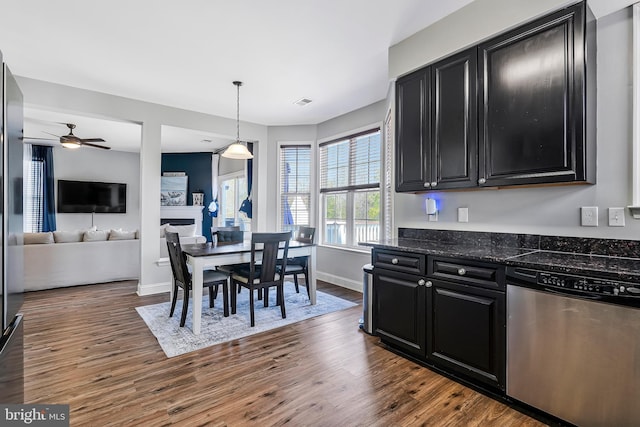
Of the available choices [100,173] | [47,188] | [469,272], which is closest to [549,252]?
[469,272]

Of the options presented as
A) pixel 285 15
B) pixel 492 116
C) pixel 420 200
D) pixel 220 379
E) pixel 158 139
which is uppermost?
pixel 285 15

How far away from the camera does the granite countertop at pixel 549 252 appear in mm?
1575

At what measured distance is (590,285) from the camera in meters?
1.53

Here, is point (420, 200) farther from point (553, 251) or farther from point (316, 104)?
point (316, 104)

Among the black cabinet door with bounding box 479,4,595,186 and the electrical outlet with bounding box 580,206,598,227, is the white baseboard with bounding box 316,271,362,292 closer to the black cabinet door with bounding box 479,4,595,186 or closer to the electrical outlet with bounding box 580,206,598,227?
the black cabinet door with bounding box 479,4,595,186

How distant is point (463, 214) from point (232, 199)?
21.1 ft

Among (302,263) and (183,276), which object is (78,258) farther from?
(302,263)

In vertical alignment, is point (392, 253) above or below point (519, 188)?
below

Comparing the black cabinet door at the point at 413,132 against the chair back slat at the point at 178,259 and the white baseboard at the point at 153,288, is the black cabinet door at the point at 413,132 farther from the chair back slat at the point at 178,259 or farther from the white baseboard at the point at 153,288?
the white baseboard at the point at 153,288

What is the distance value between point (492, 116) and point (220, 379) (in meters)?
2.69

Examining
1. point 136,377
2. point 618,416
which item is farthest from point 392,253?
point 136,377

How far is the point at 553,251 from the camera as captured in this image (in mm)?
2102

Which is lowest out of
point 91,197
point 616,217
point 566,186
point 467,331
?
point 467,331

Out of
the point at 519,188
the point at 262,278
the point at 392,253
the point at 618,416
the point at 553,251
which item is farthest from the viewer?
the point at 262,278
